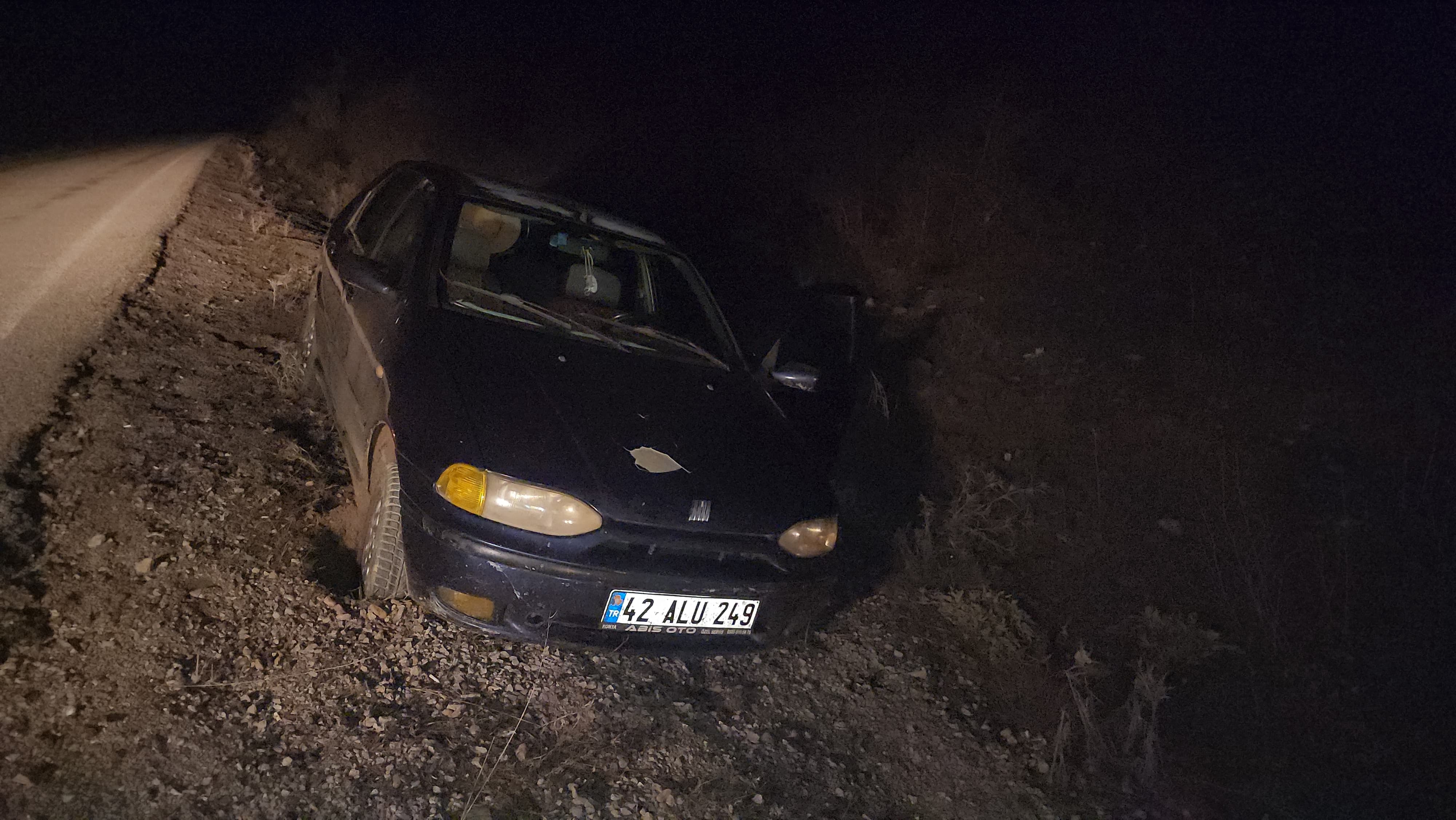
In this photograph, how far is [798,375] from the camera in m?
4.25

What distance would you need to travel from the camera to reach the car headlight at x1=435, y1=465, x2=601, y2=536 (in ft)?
9.88

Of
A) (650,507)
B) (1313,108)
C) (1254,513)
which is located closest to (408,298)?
(650,507)

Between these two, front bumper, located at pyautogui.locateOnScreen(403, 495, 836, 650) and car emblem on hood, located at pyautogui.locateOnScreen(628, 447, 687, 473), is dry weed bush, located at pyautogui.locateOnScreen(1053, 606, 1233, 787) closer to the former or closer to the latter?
front bumper, located at pyautogui.locateOnScreen(403, 495, 836, 650)

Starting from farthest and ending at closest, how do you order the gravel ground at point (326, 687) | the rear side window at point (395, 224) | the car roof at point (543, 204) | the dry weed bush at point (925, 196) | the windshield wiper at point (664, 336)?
1. the dry weed bush at point (925, 196)
2. the car roof at point (543, 204)
3. the windshield wiper at point (664, 336)
4. the rear side window at point (395, 224)
5. the gravel ground at point (326, 687)

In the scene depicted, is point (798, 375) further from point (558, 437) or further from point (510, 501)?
point (510, 501)

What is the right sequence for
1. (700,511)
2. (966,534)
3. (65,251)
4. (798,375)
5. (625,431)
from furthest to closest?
1. (65,251)
2. (966,534)
3. (798,375)
4. (625,431)
5. (700,511)

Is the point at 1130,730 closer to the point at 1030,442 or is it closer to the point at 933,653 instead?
the point at 933,653

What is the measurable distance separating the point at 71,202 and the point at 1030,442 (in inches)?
282

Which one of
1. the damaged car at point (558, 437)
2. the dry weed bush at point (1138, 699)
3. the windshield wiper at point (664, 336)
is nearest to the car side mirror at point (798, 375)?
the damaged car at point (558, 437)

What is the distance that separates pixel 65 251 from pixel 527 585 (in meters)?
4.80

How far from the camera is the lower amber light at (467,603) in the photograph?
3074 mm

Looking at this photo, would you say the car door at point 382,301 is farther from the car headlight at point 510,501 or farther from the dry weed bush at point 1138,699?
the dry weed bush at point 1138,699

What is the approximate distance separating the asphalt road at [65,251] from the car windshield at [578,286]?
184 cm

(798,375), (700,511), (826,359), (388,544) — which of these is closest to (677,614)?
(700,511)
